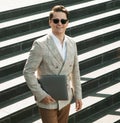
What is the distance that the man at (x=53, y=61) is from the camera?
3379mm

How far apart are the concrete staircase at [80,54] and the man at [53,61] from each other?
140cm

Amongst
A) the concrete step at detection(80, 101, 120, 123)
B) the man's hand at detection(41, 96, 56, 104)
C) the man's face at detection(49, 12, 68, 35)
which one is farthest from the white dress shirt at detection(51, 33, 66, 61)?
the concrete step at detection(80, 101, 120, 123)

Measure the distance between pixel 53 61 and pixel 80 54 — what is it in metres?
3.14

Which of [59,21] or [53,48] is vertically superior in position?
[59,21]

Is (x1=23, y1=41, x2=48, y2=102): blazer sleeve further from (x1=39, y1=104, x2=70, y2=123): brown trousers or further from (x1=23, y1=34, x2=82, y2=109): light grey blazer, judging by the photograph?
(x1=39, y1=104, x2=70, y2=123): brown trousers

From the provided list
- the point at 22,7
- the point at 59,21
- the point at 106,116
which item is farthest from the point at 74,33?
the point at 59,21

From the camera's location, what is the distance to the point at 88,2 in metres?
8.13

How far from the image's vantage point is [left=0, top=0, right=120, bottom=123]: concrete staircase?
17.3 ft

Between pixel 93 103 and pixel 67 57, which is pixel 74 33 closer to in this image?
pixel 93 103

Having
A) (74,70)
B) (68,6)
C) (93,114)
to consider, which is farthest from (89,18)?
(74,70)

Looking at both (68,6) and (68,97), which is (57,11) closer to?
(68,97)

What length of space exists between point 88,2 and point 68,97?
4835mm

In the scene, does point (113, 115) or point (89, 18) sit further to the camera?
point (89, 18)

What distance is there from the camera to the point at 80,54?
657 centimetres
